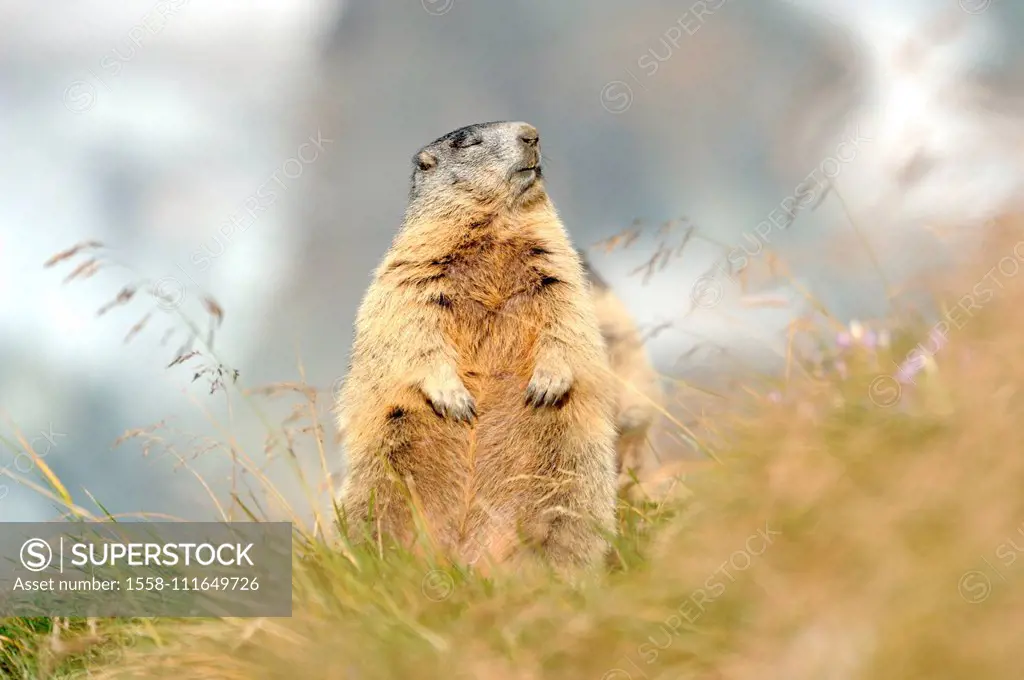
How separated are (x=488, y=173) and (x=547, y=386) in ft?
5.41

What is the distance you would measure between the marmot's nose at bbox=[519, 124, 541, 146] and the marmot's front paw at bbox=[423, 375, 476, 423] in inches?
71.8

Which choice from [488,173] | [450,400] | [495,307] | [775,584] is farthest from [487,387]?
[775,584]

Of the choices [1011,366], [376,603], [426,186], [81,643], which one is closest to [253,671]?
[376,603]

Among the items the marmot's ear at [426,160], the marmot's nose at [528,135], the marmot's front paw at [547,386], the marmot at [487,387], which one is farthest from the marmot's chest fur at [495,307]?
the marmot's ear at [426,160]

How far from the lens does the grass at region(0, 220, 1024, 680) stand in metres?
2.54

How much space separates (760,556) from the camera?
2992mm

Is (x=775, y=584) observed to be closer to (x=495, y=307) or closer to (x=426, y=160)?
(x=495, y=307)

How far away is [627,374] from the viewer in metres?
7.83

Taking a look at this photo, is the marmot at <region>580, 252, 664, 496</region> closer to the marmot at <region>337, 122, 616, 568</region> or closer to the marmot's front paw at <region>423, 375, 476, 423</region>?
the marmot at <region>337, 122, 616, 568</region>

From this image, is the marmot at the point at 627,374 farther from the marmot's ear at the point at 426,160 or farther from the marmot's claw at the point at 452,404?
the marmot's claw at the point at 452,404

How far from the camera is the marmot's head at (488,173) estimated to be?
608cm

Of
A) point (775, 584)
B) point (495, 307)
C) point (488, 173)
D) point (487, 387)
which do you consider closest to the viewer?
point (775, 584)

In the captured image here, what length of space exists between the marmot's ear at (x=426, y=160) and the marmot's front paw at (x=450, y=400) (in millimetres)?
1972

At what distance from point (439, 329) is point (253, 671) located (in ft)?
8.35
